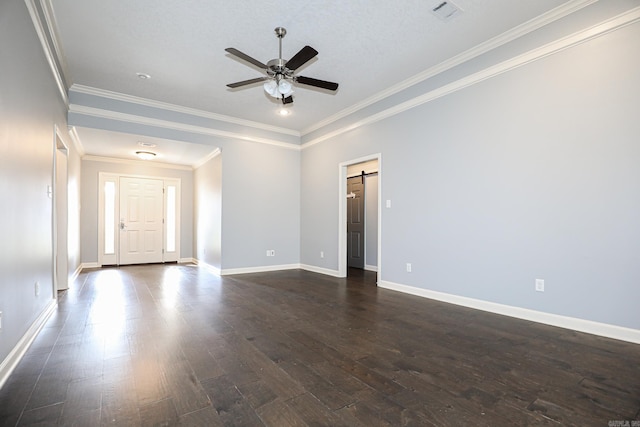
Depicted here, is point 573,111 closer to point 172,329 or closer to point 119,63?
point 172,329

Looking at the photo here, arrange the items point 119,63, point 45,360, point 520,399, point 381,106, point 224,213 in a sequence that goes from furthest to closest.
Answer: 1. point 224,213
2. point 381,106
3. point 119,63
4. point 45,360
5. point 520,399

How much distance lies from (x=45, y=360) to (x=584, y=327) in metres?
4.40

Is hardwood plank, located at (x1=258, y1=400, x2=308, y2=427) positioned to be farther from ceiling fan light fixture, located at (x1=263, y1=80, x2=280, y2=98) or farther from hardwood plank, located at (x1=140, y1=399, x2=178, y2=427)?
ceiling fan light fixture, located at (x1=263, y1=80, x2=280, y2=98)

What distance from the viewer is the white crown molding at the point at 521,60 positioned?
256cm

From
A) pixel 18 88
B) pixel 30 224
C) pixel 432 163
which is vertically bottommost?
pixel 30 224

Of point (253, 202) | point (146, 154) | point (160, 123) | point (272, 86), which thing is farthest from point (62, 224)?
point (272, 86)

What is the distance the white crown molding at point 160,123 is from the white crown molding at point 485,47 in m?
2.01

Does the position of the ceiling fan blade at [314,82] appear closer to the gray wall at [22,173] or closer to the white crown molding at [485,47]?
the white crown molding at [485,47]

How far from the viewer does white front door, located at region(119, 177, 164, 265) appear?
7109 millimetres

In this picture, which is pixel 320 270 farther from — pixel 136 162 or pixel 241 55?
pixel 136 162

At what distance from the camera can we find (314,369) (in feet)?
6.68

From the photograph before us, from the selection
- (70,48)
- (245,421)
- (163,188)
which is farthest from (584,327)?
(163,188)

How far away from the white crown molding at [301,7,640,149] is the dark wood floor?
8.72ft

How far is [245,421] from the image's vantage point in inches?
58.4
